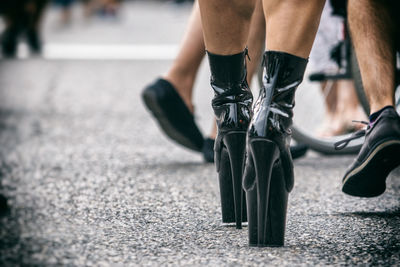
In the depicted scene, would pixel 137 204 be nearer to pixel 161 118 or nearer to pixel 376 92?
pixel 161 118

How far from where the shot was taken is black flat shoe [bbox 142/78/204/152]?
2402 millimetres

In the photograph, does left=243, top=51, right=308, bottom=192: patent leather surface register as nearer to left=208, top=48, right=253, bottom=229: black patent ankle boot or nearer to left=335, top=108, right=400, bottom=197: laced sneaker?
left=208, top=48, right=253, bottom=229: black patent ankle boot

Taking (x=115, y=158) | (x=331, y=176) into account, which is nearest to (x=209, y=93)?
(x=115, y=158)

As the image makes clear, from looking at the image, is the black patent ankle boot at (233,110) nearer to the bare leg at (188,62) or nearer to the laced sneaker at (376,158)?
the laced sneaker at (376,158)

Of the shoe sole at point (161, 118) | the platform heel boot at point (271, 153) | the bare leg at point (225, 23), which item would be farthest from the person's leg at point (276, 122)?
the shoe sole at point (161, 118)

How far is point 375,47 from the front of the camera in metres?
1.83

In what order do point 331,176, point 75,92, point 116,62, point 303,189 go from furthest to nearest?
point 116,62
point 75,92
point 331,176
point 303,189

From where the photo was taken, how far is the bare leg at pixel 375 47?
70.1 inches

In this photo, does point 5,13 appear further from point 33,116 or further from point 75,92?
point 33,116

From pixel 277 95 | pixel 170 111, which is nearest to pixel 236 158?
pixel 277 95

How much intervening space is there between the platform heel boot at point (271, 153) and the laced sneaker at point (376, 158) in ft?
0.77

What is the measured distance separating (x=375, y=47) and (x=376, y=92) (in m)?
0.13

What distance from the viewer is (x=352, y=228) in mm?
1697

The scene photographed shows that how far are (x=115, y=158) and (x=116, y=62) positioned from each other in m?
3.32
